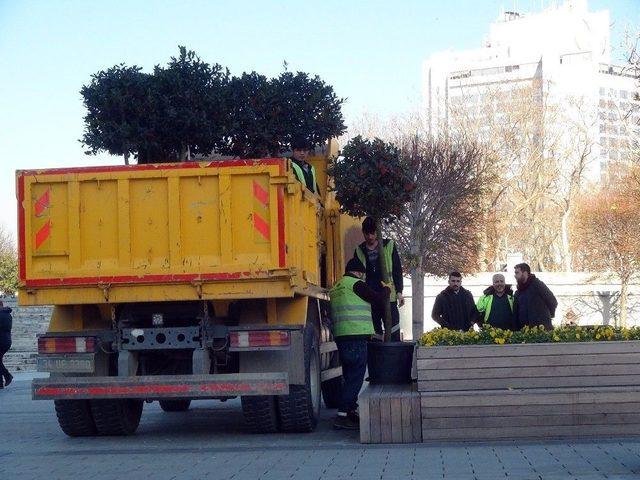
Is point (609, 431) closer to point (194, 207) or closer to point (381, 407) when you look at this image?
point (381, 407)

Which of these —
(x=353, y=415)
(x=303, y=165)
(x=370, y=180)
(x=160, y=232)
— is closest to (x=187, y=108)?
(x=303, y=165)

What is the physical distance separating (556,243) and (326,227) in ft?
199

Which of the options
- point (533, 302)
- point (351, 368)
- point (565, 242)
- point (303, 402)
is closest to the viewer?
point (303, 402)

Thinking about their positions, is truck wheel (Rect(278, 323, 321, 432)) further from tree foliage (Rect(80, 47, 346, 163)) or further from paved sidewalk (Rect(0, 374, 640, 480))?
tree foliage (Rect(80, 47, 346, 163))

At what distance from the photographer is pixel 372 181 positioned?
1149 cm

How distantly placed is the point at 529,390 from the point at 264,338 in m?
2.41

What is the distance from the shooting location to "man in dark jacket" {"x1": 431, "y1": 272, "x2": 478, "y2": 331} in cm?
1412

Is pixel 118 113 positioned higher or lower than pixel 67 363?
higher

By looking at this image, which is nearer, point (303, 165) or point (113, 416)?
point (113, 416)

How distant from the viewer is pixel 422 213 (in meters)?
42.8

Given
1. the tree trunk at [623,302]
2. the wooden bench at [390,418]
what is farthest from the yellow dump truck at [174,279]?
the tree trunk at [623,302]

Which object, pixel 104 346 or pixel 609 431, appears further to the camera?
pixel 104 346

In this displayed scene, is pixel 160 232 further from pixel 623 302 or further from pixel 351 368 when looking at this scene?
pixel 623 302

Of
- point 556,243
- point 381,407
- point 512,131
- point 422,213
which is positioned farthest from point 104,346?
point 556,243
